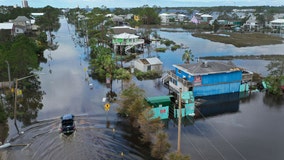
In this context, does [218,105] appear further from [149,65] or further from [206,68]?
[149,65]

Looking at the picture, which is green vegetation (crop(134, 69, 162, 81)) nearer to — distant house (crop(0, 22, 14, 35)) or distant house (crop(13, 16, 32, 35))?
distant house (crop(0, 22, 14, 35))

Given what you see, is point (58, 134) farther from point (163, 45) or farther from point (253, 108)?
point (163, 45)

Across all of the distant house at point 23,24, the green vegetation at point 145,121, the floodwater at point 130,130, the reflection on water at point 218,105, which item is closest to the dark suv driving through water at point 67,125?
the floodwater at point 130,130

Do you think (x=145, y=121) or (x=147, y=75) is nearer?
(x=145, y=121)

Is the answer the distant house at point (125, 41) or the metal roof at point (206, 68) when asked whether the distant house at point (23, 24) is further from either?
the metal roof at point (206, 68)

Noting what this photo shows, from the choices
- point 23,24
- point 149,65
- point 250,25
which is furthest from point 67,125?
point 250,25

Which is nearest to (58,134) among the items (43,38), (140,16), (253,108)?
(253,108)
